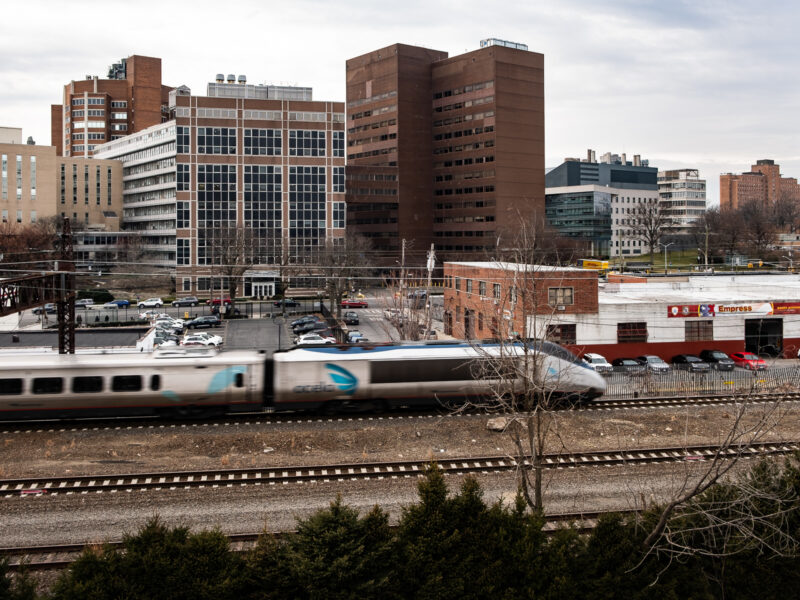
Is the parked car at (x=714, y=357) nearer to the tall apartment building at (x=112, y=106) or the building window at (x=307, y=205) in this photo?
the building window at (x=307, y=205)

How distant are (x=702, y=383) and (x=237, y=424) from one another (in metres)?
18.8

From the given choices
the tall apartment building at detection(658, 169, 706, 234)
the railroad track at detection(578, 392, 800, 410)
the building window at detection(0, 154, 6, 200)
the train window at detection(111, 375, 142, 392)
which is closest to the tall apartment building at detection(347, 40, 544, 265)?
the building window at detection(0, 154, 6, 200)

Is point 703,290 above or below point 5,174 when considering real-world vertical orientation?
below

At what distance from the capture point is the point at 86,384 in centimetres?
2283

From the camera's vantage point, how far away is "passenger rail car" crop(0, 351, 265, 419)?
22672 mm

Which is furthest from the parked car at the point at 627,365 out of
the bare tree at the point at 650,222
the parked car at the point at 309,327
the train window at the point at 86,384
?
the bare tree at the point at 650,222

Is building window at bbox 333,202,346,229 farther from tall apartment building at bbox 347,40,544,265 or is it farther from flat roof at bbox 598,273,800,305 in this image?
flat roof at bbox 598,273,800,305

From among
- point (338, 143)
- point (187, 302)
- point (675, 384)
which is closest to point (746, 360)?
point (675, 384)

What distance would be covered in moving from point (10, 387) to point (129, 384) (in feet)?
11.8

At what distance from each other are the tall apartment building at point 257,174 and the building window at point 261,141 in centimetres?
13

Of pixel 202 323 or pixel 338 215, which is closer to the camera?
pixel 202 323

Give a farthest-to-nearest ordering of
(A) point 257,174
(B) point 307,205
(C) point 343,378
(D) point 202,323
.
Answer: (B) point 307,205
(A) point 257,174
(D) point 202,323
(C) point 343,378

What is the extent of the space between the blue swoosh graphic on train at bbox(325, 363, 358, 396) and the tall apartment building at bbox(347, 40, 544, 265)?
8307 cm

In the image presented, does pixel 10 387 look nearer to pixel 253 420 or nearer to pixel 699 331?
pixel 253 420
